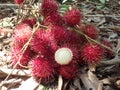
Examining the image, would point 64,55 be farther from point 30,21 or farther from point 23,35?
point 30,21

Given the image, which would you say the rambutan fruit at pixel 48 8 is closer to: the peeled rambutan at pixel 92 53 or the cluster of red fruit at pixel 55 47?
the cluster of red fruit at pixel 55 47

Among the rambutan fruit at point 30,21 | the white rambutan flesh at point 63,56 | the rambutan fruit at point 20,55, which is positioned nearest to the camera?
the white rambutan flesh at point 63,56

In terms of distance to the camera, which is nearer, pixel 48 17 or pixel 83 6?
pixel 48 17

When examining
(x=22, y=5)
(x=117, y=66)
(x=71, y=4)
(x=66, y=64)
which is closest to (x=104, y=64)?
(x=117, y=66)

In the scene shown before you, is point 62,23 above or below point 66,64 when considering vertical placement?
above

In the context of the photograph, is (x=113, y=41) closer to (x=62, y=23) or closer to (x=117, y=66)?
(x=117, y=66)

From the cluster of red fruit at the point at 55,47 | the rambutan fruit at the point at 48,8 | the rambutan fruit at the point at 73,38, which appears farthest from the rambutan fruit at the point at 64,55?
the rambutan fruit at the point at 48,8

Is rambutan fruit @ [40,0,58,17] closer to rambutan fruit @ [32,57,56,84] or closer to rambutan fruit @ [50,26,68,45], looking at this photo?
rambutan fruit @ [50,26,68,45]
